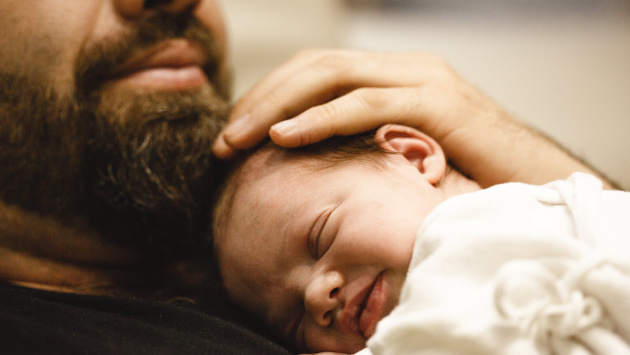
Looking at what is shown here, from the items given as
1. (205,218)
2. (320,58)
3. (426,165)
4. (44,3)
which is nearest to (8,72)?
(44,3)

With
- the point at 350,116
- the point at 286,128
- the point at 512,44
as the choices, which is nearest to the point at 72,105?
the point at 286,128

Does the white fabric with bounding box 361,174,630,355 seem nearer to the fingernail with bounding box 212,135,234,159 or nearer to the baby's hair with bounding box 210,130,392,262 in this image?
the baby's hair with bounding box 210,130,392,262

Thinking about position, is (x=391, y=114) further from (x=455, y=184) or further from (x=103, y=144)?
(x=103, y=144)

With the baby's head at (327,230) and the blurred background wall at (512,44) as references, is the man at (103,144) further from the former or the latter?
the blurred background wall at (512,44)

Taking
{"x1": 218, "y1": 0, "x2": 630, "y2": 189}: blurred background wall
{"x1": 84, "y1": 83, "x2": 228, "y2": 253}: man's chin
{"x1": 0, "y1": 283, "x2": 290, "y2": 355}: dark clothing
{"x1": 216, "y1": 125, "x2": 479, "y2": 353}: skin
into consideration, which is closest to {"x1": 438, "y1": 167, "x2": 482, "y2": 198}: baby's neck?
{"x1": 216, "y1": 125, "x2": 479, "y2": 353}: skin

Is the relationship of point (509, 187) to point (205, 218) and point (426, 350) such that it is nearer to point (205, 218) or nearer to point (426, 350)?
point (426, 350)

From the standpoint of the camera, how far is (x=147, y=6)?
1055 millimetres

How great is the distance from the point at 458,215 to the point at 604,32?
2.64 metres

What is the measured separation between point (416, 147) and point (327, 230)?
25 cm

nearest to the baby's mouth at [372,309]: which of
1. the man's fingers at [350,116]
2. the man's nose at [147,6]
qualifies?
the man's fingers at [350,116]

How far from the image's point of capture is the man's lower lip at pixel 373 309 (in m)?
0.70

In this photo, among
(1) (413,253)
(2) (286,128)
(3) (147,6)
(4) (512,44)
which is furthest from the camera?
(4) (512,44)

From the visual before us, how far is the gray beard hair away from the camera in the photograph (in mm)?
992

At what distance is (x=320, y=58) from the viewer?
1.05 m
